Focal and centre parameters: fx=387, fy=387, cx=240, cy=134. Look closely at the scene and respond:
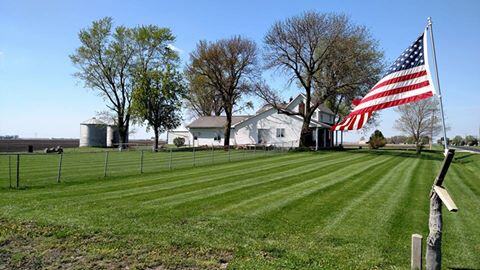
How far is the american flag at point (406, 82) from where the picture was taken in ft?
19.8

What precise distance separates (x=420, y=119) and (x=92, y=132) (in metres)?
55.0

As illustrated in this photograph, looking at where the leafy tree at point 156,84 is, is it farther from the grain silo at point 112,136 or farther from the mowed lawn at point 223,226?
the mowed lawn at point 223,226

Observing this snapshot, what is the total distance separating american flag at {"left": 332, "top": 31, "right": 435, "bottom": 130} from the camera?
6.04 m

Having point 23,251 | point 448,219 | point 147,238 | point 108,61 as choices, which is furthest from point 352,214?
point 108,61

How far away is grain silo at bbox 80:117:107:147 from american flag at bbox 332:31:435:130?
61916mm

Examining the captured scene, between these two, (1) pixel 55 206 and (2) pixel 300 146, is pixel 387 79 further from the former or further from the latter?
(2) pixel 300 146

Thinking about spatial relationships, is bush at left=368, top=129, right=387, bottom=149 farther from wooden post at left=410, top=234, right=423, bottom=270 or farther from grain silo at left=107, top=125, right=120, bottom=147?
wooden post at left=410, top=234, right=423, bottom=270

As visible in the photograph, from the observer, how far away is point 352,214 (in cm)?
988

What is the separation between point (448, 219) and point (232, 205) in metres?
5.51

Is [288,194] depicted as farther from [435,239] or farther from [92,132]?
[92,132]

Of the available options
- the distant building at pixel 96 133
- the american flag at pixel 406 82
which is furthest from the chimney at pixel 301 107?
the american flag at pixel 406 82

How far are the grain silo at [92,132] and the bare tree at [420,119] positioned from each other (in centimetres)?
5071

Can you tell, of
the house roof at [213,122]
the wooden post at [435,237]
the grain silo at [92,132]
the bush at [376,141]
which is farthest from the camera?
the grain silo at [92,132]

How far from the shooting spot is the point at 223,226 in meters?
8.38
